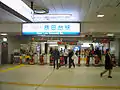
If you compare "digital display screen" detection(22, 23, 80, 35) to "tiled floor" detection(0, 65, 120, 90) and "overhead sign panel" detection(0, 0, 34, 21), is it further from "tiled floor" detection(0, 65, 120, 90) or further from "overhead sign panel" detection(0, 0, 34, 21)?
"overhead sign panel" detection(0, 0, 34, 21)

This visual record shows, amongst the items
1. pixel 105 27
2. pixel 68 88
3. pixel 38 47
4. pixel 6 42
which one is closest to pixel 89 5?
pixel 68 88

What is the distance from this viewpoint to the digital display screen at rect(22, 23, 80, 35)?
8.66 metres

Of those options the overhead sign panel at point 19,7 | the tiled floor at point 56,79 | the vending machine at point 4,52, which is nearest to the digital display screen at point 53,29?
the tiled floor at point 56,79

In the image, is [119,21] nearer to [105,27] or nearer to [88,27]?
[105,27]

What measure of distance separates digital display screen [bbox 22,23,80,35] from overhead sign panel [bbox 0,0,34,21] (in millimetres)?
3032

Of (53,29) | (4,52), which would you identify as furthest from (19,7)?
(4,52)

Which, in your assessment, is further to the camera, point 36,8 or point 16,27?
point 16,27

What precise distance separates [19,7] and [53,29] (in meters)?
4.21

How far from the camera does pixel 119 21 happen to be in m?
10.5

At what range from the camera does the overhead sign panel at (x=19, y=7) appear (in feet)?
13.2

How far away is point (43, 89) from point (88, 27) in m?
4.67

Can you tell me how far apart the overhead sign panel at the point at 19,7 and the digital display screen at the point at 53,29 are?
3.03 metres

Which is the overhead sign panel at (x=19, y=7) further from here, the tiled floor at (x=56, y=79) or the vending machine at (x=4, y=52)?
the vending machine at (x=4, y=52)

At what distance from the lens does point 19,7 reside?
4.59 metres
